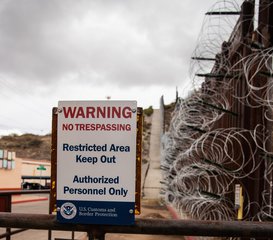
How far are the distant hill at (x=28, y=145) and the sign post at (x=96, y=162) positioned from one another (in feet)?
221

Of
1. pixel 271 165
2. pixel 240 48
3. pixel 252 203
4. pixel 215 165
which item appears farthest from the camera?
pixel 240 48

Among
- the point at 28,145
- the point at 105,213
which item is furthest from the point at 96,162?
the point at 28,145

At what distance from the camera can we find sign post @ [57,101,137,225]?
219cm

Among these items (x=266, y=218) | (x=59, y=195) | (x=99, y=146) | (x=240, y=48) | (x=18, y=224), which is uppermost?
(x=240, y=48)

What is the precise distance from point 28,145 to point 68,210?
2970 inches

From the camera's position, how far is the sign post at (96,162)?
2191 mm

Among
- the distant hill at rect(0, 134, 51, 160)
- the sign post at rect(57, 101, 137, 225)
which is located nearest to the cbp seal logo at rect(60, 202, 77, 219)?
the sign post at rect(57, 101, 137, 225)

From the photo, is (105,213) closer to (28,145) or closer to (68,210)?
(68,210)

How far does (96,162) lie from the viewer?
2.23 m

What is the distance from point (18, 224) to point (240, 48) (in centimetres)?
591

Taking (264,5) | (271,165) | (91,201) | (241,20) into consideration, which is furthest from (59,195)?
(241,20)

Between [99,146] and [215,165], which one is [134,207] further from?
[215,165]

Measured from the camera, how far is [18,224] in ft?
7.46

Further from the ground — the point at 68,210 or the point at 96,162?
the point at 96,162
